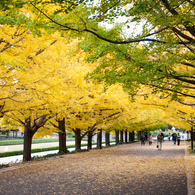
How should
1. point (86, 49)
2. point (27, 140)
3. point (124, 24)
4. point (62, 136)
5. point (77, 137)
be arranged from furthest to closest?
1. point (77, 137)
2. point (62, 136)
3. point (27, 140)
4. point (86, 49)
5. point (124, 24)

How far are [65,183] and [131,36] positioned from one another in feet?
16.2

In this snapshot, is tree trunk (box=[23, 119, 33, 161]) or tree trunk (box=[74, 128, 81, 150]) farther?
tree trunk (box=[74, 128, 81, 150])

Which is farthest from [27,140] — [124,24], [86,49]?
[124,24]

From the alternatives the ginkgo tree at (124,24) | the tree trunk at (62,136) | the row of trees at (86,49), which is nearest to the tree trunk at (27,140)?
the row of trees at (86,49)

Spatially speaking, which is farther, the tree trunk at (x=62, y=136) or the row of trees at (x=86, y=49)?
the tree trunk at (x=62, y=136)

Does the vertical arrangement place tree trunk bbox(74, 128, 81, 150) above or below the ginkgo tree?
below

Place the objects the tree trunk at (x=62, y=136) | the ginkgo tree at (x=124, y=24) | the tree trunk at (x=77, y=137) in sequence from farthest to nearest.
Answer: the tree trunk at (x=77, y=137)
the tree trunk at (x=62, y=136)
the ginkgo tree at (x=124, y=24)

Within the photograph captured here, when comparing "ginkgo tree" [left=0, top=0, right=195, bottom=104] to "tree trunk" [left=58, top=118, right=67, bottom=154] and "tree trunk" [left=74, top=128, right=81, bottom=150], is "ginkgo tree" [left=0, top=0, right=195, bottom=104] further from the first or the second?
"tree trunk" [left=74, top=128, right=81, bottom=150]

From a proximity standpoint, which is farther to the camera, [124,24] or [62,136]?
[62,136]

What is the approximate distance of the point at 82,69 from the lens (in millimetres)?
11727

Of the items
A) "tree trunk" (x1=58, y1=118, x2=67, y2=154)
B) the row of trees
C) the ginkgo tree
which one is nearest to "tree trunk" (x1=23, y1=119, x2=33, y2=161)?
the row of trees

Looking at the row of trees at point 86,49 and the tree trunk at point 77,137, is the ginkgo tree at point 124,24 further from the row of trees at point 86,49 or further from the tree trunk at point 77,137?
the tree trunk at point 77,137

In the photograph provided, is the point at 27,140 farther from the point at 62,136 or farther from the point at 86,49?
the point at 86,49

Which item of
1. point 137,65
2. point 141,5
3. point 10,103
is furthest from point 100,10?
point 10,103
